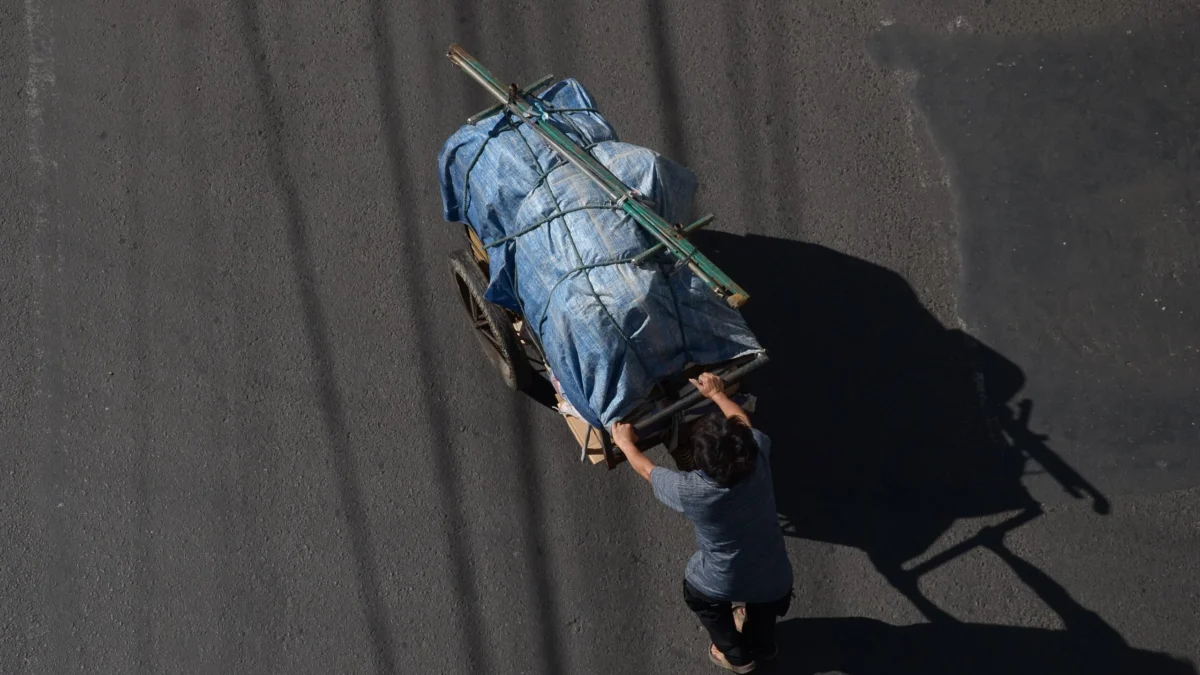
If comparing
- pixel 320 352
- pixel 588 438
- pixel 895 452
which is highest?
pixel 320 352

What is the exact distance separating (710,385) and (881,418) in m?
1.73

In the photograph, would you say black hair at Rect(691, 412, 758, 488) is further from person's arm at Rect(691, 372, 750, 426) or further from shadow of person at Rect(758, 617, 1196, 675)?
shadow of person at Rect(758, 617, 1196, 675)

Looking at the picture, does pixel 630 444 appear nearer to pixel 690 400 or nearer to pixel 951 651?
pixel 690 400

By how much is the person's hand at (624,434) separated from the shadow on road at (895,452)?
4.95ft

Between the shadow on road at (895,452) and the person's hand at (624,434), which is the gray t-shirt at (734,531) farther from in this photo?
the shadow on road at (895,452)

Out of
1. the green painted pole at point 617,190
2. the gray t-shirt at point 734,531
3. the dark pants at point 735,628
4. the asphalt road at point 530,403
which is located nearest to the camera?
the gray t-shirt at point 734,531

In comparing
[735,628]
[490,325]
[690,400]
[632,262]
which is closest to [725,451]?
[690,400]

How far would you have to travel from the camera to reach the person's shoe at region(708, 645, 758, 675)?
17.1 feet

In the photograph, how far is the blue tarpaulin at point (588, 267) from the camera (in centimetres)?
435

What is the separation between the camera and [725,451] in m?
3.96

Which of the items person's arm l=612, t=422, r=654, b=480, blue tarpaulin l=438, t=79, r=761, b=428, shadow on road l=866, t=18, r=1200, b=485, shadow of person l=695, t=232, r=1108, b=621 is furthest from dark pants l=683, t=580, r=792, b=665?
shadow on road l=866, t=18, r=1200, b=485

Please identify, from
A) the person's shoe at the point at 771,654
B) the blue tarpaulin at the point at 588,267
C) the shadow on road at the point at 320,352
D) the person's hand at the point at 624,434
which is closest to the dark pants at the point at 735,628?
the person's shoe at the point at 771,654

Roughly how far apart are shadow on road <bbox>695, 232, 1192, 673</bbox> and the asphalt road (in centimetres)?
2

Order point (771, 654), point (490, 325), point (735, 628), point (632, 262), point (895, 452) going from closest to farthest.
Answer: point (632, 262), point (735, 628), point (771, 654), point (490, 325), point (895, 452)
